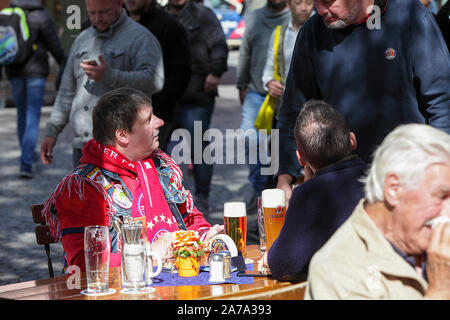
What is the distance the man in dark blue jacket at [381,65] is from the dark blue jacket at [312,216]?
1062 millimetres

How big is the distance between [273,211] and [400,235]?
1.09 m

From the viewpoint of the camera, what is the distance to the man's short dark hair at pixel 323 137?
3094 mm

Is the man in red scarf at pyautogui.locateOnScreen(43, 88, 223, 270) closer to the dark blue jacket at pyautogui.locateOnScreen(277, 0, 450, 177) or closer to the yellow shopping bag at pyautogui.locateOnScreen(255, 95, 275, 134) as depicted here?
the dark blue jacket at pyautogui.locateOnScreen(277, 0, 450, 177)

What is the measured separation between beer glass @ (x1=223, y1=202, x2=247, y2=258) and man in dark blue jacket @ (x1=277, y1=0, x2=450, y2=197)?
1.73ft

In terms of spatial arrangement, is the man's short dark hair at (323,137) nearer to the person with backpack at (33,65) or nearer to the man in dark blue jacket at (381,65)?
the man in dark blue jacket at (381,65)

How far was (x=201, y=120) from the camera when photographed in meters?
7.79

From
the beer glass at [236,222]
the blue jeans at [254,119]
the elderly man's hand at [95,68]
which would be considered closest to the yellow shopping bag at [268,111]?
the blue jeans at [254,119]

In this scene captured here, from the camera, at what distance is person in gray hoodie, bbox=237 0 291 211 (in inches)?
298

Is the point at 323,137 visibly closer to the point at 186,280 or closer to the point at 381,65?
the point at 186,280

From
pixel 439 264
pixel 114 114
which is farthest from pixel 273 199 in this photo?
pixel 439 264

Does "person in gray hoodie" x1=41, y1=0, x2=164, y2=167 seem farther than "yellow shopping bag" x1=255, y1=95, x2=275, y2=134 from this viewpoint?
No

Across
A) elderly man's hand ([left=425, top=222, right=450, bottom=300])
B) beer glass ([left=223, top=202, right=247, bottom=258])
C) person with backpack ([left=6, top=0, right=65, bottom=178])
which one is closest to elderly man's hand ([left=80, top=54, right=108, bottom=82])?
beer glass ([left=223, top=202, right=247, bottom=258])

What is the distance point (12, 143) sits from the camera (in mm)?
12500
